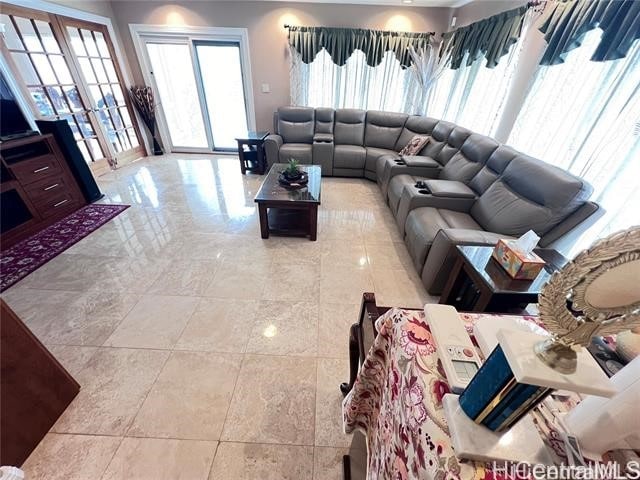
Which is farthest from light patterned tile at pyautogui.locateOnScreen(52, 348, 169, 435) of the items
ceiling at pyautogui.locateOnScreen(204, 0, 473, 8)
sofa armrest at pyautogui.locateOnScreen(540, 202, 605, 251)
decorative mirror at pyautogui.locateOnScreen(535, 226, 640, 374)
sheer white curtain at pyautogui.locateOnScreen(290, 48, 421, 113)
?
ceiling at pyautogui.locateOnScreen(204, 0, 473, 8)

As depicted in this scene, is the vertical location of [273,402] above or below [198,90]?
below

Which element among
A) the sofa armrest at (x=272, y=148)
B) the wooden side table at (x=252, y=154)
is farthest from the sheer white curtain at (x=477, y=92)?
the wooden side table at (x=252, y=154)

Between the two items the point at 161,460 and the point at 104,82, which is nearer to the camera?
the point at 161,460

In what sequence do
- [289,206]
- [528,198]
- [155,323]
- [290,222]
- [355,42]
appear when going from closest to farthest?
[155,323]
[528,198]
[289,206]
[290,222]
[355,42]

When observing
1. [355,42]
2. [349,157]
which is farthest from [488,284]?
[355,42]

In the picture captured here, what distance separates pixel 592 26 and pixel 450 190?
50.6 inches

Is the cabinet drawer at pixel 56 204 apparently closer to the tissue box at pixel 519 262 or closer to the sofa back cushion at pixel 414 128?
the tissue box at pixel 519 262

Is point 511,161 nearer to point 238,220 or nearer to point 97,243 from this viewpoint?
point 238,220

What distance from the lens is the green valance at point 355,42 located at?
13.3 ft

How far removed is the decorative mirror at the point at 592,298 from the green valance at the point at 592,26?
2074 millimetres

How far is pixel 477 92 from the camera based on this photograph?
10.3 ft

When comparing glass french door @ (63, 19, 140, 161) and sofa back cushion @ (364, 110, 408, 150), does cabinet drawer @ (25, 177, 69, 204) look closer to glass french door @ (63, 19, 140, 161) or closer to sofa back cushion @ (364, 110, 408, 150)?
glass french door @ (63, 19, 140, 161)

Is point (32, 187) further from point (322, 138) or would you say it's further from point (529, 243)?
point (529, 243)

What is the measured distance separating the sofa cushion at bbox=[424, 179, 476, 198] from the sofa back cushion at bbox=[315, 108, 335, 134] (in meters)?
2.45
